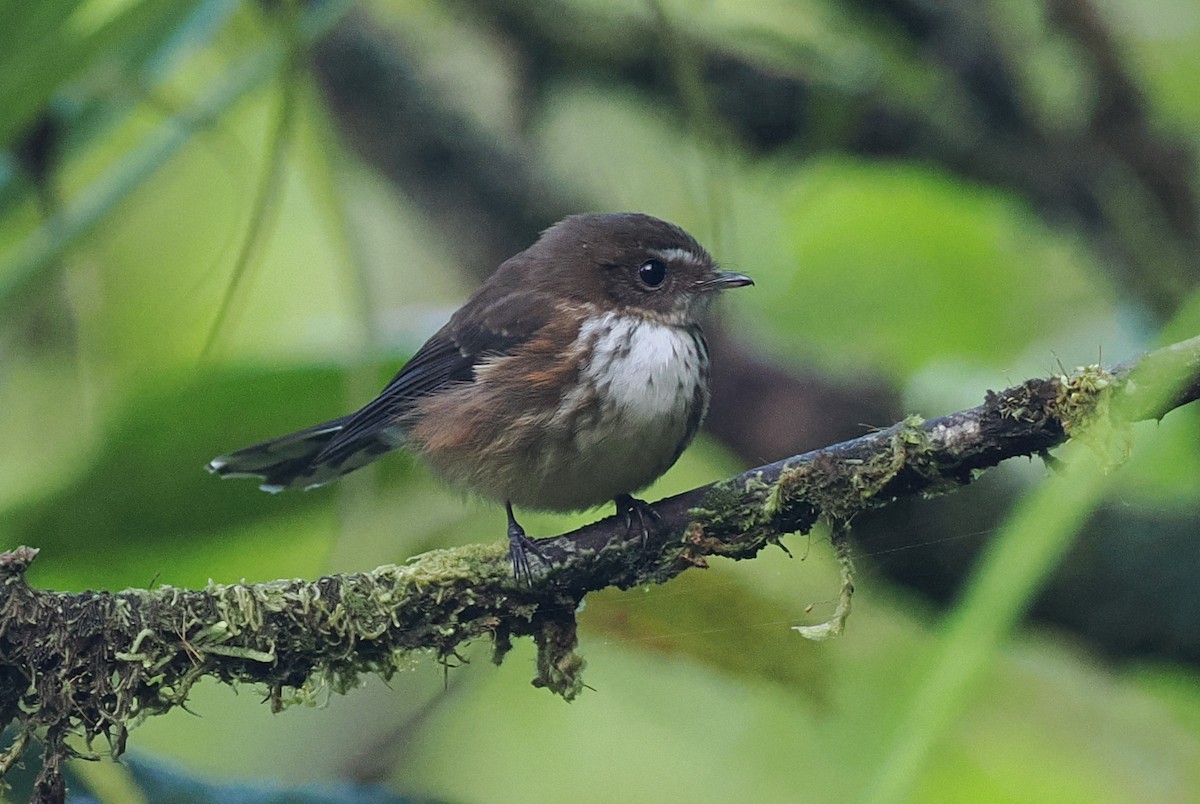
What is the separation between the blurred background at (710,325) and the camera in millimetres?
3254

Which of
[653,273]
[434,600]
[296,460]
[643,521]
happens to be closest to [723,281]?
[653,273]

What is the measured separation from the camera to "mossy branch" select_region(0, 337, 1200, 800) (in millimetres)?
2250

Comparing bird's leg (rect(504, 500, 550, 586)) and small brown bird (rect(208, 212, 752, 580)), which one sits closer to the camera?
bird's leg (rect(504, 500, 550, 586))

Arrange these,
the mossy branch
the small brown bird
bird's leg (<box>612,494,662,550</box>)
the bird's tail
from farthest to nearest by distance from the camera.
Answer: the bird's tail < the small brown bird < bird's leg (<box>612,494,662,550</box>) < the mossy branch

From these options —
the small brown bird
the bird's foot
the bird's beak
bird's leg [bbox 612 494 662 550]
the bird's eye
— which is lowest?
the bird's foot

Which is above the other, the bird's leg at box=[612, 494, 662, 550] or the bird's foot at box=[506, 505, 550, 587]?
the bird's leg at box=[612, 494, 662, 550]

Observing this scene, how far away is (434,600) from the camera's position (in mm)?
2607

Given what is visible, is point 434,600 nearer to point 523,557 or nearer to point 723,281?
point 523,557

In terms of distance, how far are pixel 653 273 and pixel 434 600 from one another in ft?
5.88

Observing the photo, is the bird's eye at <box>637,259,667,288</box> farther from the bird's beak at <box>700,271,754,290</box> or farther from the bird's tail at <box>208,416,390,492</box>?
the bird's tail at <box>208,416,390,492</box>

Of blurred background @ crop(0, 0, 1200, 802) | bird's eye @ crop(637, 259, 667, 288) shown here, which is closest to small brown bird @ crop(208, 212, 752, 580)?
bird's eye @ crop(637, 259, 667, 288)

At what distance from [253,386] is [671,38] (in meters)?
1.43

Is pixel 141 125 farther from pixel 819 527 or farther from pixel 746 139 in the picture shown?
pixel 819 527

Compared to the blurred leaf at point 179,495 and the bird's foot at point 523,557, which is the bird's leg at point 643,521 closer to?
the bird's foot at point 523,557
